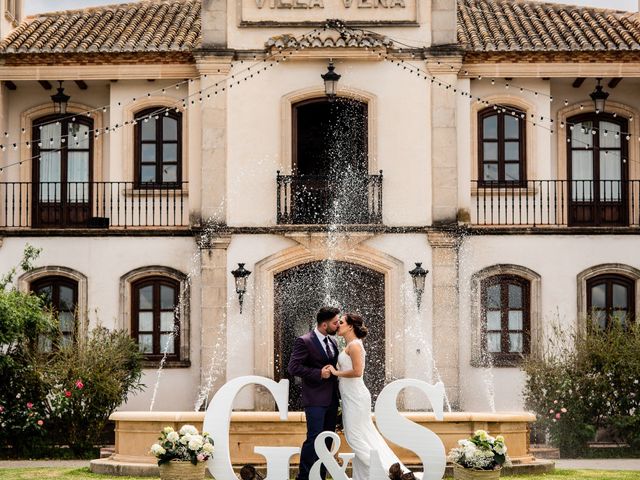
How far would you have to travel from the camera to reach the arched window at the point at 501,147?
91.6 ft

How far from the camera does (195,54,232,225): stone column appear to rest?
26.5 m

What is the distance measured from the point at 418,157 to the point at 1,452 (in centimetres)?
941

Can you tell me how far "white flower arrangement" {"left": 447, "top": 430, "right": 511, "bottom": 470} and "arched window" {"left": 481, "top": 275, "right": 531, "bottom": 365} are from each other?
11.2 metres

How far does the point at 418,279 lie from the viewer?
85.5ft

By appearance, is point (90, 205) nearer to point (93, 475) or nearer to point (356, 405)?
point (93, 475)

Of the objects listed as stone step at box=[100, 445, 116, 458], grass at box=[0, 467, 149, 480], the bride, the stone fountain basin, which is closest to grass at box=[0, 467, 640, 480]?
grass at box=[0, 467, 149, 480]

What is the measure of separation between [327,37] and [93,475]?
36.5 ft

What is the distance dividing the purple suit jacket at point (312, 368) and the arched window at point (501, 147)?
12900mm

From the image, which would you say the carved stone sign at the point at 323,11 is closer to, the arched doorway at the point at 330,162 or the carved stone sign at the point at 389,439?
the arched doorway at the point at 330,162

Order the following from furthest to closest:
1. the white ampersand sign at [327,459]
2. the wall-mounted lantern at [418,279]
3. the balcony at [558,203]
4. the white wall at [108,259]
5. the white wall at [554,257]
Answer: the balcony at [558,203] → the white wall at [108,259] → the white wall at [554,257] → the wall-mounted lantern at [418,279] → the white ampersand sign at [327,459]

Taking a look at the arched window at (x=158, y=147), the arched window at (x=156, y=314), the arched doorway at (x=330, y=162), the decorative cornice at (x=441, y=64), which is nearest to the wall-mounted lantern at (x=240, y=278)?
the arched doorway at (x=330, y=162)

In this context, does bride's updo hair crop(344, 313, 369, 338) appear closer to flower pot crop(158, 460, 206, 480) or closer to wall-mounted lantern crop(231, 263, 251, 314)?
flower pot crop(158, 460, 206, 480)

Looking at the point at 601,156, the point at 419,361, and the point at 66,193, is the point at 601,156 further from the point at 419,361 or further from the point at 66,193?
the point at 66,193

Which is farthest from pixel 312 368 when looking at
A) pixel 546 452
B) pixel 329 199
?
pixel 329 199
